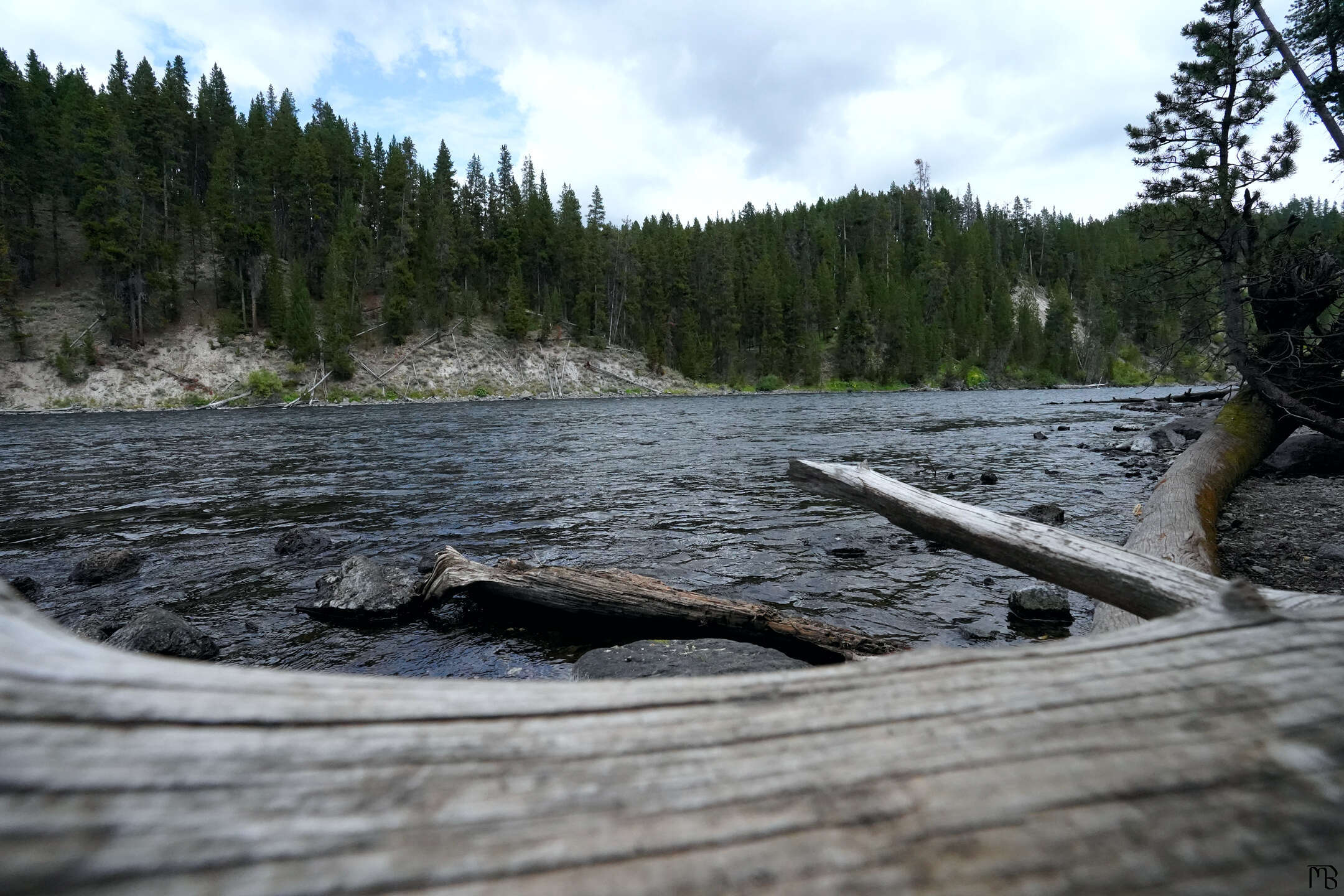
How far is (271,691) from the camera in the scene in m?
0.94

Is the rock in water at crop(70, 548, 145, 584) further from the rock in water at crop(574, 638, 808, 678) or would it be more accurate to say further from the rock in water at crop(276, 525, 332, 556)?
the rock in water at crop(574, 638, 808, 678)

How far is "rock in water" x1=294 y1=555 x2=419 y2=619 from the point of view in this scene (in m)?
6.10

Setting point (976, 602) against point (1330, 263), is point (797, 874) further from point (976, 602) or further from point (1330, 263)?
point (1330, 263)

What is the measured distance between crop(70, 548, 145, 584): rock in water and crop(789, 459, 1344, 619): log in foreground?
25.3 ft

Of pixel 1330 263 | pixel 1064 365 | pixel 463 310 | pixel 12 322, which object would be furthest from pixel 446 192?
pixel 1064 365

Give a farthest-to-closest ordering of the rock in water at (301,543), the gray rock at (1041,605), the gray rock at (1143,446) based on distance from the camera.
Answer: the gray rock at (1143,446) < the rock in water at (301,543) < the gray rock at (1041,605)

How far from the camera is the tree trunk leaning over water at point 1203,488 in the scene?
5.30 m

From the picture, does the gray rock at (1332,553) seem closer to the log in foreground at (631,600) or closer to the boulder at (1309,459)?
the log in foreground at (631,600)

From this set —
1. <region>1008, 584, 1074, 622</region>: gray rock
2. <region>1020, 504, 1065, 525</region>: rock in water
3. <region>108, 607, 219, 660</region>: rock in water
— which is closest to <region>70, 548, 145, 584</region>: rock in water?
<region>108, 607, 219, 660</region>: rock in water

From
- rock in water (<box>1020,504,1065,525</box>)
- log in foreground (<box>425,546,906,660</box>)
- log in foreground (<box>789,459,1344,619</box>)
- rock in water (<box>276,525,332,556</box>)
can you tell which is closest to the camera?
log in foreground (<box>789,459,1344,619</box>)

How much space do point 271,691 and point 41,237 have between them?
78.9m

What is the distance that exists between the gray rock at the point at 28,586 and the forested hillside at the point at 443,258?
41619 mm

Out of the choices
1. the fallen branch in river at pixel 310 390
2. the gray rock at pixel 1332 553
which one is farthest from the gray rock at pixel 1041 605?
the fallen branch in river at pixel 310 390

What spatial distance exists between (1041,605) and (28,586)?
1033cm
